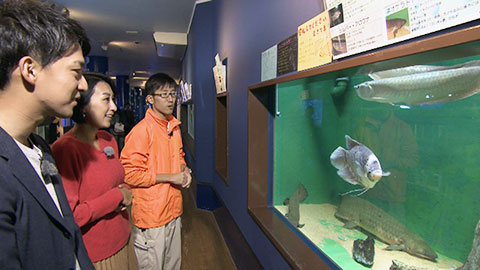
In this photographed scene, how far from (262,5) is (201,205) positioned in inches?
139

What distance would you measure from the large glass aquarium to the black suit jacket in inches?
44.8

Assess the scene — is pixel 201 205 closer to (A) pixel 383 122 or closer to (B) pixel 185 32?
(A) pixel 383 122

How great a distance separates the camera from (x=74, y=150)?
120 centimetres

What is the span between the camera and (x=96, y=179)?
4.14 ft

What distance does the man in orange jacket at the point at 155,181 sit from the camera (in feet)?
6.11

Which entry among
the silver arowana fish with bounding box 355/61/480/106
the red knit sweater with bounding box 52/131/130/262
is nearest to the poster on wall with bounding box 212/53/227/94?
the red knit sweater with bounding box 52/131/130/262

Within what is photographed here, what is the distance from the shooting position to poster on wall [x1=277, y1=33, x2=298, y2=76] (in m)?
1.40

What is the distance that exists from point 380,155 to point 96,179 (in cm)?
160

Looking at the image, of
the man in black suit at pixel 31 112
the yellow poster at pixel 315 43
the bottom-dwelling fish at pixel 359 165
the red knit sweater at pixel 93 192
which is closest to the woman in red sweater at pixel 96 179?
the red knit sweater at pixel 93 192

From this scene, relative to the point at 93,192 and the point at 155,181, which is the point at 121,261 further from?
the point at 155,181

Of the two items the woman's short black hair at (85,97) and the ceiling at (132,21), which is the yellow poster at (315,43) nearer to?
the woman's short black hair at (85,97)

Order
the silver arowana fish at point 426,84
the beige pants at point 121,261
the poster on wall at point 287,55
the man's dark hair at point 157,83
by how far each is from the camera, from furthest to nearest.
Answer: the man's dark hair at point 157,83, the poster on wall at point 287,55, the beige pants at point 121,261, the silver arowana fish at point 426,84

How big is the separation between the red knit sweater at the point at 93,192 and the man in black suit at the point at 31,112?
0.29 m

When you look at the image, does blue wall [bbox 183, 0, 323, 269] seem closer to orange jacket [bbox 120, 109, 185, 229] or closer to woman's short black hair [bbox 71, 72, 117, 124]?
orange jacket [bbox 120, 109, 185, 229]
